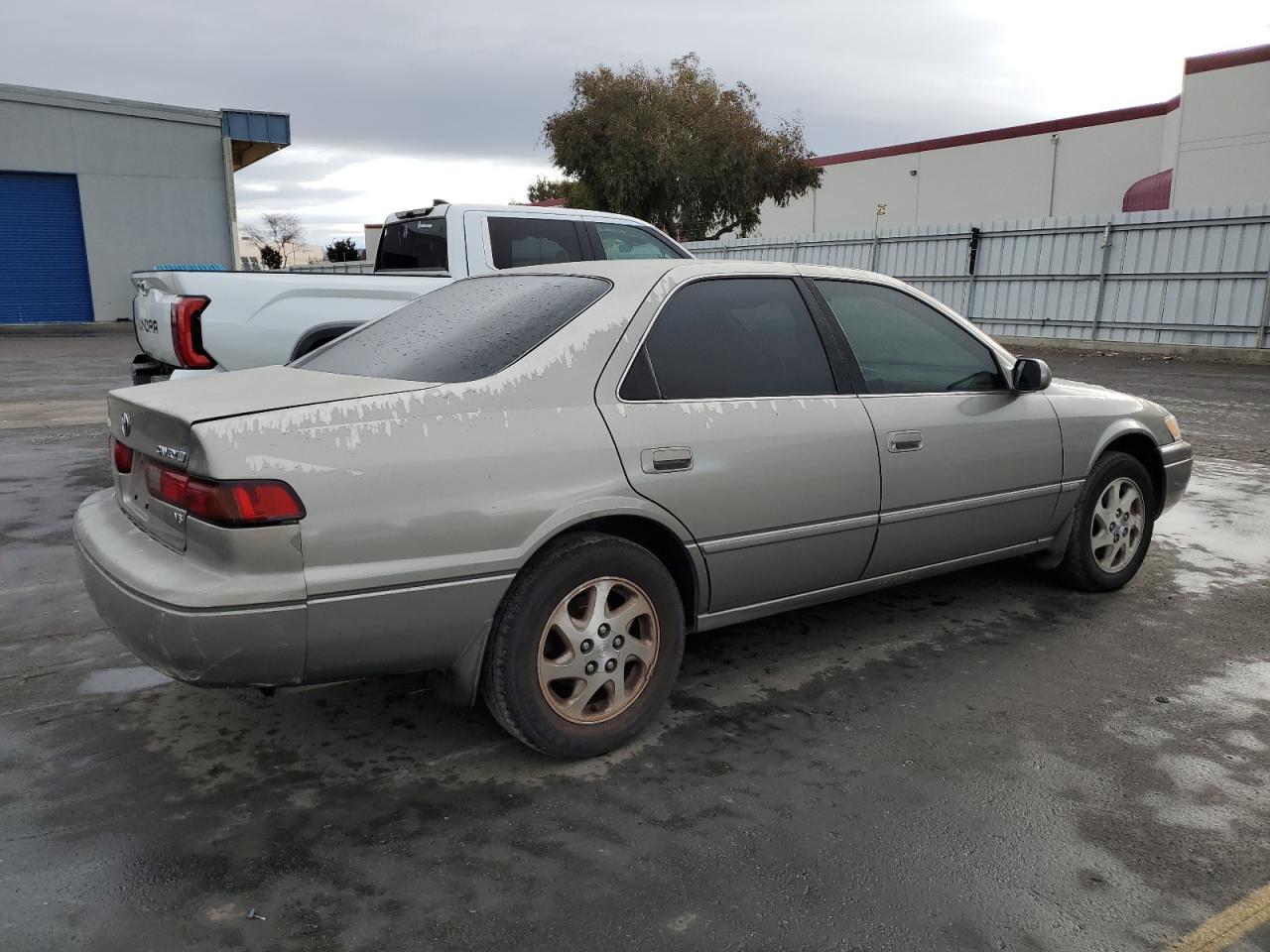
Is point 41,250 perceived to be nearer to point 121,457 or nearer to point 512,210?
point 512,210

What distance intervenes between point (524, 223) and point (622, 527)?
4.92m

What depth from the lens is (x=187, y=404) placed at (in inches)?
110

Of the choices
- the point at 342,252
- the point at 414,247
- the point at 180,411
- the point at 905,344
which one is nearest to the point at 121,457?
the point at 180,411

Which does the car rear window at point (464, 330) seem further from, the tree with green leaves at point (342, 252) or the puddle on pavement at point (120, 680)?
the tree with green leaves at point (342, 252)

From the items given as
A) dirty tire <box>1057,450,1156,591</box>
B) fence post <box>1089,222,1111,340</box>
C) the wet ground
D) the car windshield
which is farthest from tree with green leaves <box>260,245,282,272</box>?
dirty tire <box>1057,450,1156,591</box>

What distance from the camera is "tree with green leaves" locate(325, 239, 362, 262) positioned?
57.6m

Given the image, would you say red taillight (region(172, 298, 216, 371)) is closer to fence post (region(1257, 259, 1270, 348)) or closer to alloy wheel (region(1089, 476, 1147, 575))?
alloy wheel (region(1089, 476, 1147, 575))

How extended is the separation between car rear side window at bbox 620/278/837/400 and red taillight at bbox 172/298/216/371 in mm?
3879

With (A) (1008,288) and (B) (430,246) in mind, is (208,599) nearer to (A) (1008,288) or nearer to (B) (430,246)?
(B) (430,246)

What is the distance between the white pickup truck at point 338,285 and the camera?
20.1 feet

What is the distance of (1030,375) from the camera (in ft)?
13.6

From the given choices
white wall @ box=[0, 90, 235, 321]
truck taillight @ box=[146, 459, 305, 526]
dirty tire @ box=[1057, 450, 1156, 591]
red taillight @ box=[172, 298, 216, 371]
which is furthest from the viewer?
white wall @ box=[0, 90, 235, 321]

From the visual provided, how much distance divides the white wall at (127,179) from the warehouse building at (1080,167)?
26.5 meters

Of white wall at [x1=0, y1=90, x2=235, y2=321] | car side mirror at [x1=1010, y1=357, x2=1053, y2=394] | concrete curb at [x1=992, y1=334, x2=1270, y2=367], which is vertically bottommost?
concrete curb at [x1=992, y1=334, x2=1270, y2=367]
